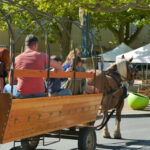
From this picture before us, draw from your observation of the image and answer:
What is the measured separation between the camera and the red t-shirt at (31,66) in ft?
23.4

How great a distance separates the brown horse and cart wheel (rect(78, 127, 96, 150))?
193 cm

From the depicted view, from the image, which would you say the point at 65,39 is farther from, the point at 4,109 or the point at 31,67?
the point at 4,109

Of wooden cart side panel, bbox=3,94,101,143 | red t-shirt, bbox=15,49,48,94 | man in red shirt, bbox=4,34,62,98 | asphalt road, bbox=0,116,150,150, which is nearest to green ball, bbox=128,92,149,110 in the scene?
asphalt road, bbox=0,116,150,150

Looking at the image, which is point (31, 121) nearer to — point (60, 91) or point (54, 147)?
point (60, 91)

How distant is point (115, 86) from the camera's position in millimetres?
10898

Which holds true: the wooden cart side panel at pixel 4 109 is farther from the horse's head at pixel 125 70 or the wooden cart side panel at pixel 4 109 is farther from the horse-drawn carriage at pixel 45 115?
the horse's head at pixel 125 70

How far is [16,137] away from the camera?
6.43 metres

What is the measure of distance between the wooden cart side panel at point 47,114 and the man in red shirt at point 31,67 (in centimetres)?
29

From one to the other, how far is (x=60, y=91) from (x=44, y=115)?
1.22 meters

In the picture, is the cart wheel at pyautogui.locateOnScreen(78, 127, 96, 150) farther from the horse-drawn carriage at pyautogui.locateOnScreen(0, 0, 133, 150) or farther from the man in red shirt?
the man in red shirt

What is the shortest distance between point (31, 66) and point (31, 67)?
0.02 metres

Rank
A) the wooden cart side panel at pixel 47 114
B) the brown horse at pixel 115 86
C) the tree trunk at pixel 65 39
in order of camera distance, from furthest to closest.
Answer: the tree trunk at pixel 65 39
the brown horse at pixel 115 86
the wooden cart side panel at pixel 47 114

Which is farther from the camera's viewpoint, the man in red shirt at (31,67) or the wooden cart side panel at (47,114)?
the man in red shirt at (31,67)

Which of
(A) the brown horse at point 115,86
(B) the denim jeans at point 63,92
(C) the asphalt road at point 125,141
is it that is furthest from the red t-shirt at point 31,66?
(A) the brown horse at point 115,86
